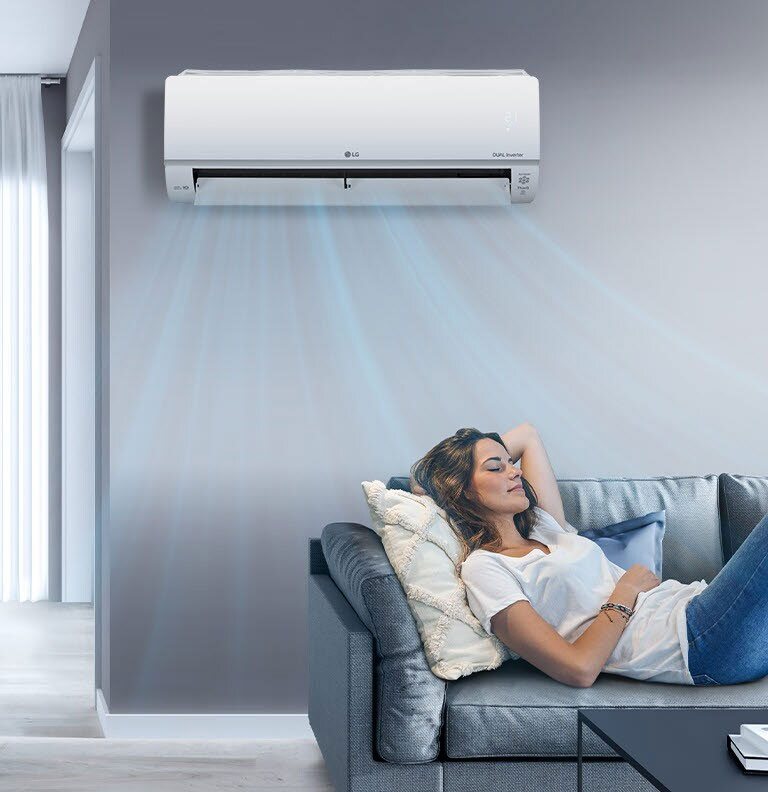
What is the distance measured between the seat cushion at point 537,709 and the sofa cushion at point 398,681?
50mm

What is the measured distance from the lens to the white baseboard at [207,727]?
3.18 m

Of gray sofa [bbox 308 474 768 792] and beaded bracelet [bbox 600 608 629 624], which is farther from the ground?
beaded bracelet [bbox 600 608 629 624]

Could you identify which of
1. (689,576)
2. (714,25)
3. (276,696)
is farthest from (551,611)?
(714,25)

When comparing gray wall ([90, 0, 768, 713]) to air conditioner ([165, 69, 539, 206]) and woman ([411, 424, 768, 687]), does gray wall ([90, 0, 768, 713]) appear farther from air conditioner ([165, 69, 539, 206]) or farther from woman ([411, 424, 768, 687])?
woman ([411, 424, 768, 687])

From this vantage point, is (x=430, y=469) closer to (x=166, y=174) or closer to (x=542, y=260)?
(x=542, y=260)

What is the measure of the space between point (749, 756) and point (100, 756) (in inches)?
81.8

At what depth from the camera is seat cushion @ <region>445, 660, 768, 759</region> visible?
7.31 ft

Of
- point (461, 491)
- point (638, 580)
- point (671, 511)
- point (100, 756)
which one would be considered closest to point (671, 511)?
point (671, 511)

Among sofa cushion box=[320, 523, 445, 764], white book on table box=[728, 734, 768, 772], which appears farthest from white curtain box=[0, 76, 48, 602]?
white book on table box=[728, 734, 768, 772]

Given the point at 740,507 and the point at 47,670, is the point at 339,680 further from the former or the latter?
the point at 47,670

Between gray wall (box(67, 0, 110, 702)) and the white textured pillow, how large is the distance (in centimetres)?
122

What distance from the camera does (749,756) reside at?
1.59 metres

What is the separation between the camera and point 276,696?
10.6 feet

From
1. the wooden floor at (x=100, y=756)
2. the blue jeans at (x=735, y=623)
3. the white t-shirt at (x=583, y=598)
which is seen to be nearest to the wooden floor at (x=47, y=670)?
the wooden floor at (x=100, y=756)
